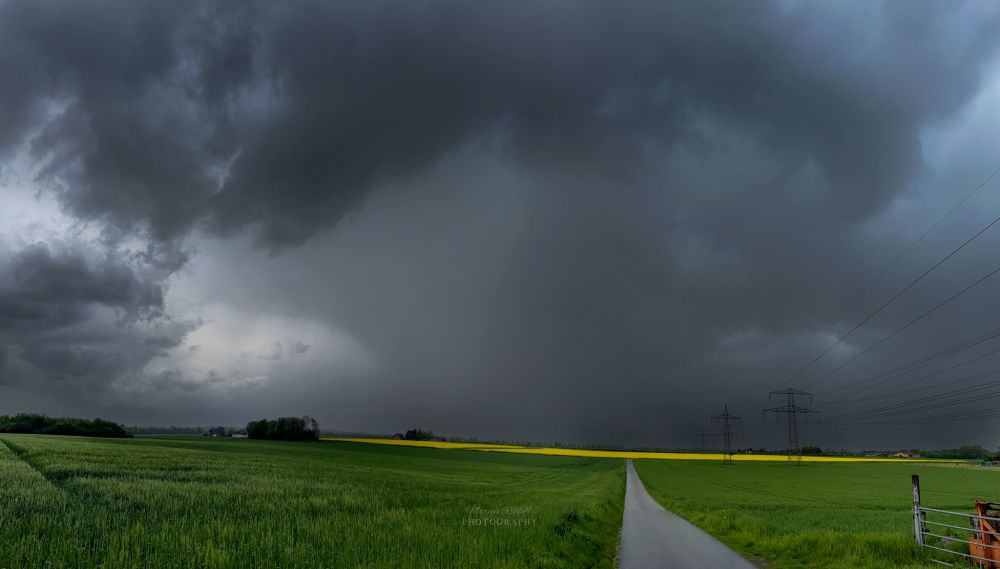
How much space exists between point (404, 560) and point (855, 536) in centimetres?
1602

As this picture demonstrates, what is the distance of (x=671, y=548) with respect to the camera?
18.2 meters

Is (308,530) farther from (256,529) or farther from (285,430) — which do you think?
(285,430)

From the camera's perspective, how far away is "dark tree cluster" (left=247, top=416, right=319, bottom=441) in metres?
160

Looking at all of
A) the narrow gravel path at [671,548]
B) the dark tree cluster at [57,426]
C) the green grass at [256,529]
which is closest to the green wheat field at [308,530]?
the green grass at [256,529]

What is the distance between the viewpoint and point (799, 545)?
18.6 meters

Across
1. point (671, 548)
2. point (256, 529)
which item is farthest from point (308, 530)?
point (671, 548)

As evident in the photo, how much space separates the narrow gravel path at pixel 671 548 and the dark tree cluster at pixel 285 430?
15218 cm

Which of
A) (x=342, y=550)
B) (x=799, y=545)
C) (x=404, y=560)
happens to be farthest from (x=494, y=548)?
(x=799, y=545)

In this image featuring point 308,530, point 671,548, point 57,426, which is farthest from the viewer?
point 57,426

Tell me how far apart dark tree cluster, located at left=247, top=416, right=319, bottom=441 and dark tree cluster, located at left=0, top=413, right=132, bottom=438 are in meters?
35.2

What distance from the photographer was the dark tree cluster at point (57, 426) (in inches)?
5300

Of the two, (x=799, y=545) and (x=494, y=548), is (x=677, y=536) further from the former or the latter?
(x=494, y=548)

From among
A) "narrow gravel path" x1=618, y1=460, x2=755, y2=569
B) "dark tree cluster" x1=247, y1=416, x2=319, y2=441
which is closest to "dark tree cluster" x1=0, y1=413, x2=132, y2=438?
"dark tree cluster" x1=247, y1=416, x2=319, y2=441

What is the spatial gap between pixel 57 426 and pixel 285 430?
5468 cm
